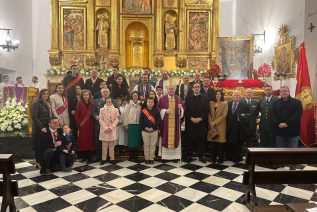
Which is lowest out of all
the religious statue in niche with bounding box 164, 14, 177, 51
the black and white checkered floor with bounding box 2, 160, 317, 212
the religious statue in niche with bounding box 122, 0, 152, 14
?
the black and white checkered floor with bounding box 2, 160, 317, 212

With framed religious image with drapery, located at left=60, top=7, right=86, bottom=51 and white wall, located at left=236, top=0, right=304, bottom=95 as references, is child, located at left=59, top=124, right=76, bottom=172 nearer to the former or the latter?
white wall, located at left=236, top=0, right=304, bottom=95

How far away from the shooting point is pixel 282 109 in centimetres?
555

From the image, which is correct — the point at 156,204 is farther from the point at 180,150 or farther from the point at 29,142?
the point at 29,142

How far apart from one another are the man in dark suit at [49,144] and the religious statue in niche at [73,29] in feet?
23.8

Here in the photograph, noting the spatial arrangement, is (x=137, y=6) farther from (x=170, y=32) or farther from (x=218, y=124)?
(x=218, y=124)

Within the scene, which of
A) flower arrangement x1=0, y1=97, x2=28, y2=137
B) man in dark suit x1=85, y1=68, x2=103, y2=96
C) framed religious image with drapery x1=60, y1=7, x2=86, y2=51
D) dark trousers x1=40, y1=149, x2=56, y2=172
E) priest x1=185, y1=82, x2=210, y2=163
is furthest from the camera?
framed religious image with drapery x1=60, y1=7, x2=86, y2=51

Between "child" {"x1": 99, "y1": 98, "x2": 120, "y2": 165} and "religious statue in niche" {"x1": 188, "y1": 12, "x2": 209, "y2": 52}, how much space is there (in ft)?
23.4

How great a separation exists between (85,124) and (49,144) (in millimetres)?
979

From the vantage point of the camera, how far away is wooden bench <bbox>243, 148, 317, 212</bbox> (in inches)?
130

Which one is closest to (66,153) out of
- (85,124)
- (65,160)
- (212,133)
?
(65,160)

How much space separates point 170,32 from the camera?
1203 centimetres

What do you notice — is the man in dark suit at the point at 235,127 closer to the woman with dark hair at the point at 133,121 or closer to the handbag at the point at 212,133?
the handbag at the point at 212,133

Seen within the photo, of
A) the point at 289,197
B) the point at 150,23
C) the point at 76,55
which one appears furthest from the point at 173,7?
the point at 289,197

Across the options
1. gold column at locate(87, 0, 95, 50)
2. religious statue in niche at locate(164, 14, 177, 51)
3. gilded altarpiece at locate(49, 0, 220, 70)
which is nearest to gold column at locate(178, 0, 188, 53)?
gilded altarpiece at locate(49, 0, 220, 70)
